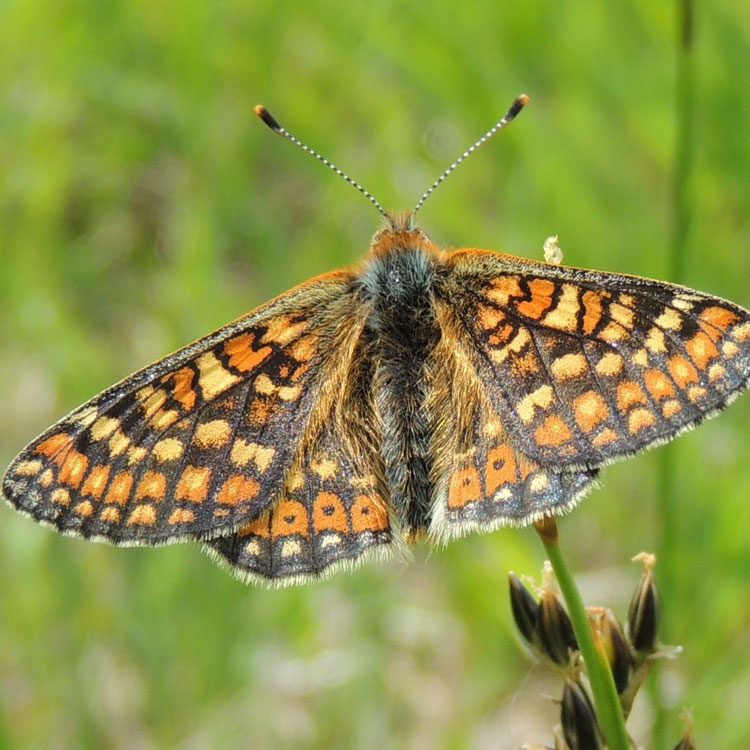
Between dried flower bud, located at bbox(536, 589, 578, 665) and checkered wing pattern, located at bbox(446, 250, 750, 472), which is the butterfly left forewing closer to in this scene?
checkered wing pattern, located at bbox(446, 250, 750, 472)

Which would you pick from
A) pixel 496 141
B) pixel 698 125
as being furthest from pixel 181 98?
pixel 698 125

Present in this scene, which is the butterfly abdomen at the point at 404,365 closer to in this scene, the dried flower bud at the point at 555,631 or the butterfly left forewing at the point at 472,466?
the butterfly left forewing at the point at 472,466

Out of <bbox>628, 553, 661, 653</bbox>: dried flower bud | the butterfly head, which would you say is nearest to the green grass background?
the butterfly head

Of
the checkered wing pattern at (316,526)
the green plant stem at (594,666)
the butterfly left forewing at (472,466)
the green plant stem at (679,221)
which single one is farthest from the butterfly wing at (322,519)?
the green plant stem at (679,221)

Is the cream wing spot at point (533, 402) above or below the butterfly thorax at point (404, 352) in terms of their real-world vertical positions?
below

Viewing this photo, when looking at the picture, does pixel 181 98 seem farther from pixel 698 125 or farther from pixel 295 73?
pixel 698 125

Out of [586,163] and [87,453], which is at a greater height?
[586,163]

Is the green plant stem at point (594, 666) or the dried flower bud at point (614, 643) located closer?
the green plant stem at point (594, 666)
